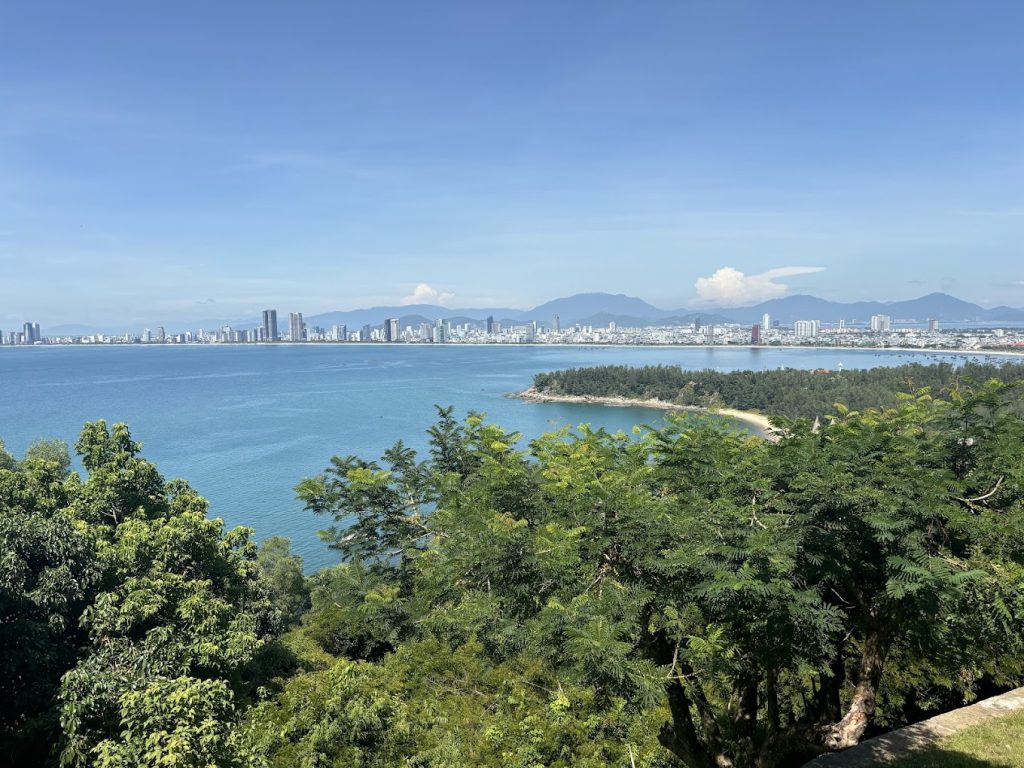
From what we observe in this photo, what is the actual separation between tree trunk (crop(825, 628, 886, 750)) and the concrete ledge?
0.09 m

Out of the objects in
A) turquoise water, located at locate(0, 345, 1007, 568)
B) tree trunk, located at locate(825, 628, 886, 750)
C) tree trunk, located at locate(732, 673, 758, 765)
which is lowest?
turquoise water, located at locate(0, 345, 1007, 568)

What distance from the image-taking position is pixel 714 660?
13.3 feet

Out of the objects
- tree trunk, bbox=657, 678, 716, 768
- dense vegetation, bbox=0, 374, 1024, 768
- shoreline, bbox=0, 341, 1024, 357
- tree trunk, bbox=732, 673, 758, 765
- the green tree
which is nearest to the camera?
dense vegetation, bbox=0, 374, 1024, 768

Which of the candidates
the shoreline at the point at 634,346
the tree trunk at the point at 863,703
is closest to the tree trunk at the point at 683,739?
the tree trunk at the point at 863,703

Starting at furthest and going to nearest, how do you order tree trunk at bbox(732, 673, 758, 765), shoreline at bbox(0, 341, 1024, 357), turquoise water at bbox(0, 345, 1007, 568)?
shoreline at bbox(0, 341, 1024, 357) < turquoise water at bbox(0, 345, 1007, 568) < tree trunk at bbox(732, 673, 758, 765)

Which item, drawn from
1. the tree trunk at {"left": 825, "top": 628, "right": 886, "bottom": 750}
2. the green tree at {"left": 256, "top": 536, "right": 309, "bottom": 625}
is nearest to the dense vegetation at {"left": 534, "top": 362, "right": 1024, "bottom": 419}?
the green tree at {"left": 256, "top": 536, "right": 309, "bottom": 625}

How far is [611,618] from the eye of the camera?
11.6 feet

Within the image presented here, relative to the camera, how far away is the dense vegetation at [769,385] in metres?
42.9

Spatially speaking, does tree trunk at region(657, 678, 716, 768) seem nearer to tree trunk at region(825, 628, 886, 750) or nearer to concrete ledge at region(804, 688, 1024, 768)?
concrete ledge at region(804, 688, 1024, 768)

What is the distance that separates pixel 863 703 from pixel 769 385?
1901 inches

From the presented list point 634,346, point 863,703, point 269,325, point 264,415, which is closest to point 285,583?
point 863,703

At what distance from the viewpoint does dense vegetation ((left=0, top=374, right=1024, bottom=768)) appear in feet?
12.1

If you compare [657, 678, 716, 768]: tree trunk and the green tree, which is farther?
the green tree

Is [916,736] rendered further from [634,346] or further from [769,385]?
[634,346]
